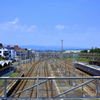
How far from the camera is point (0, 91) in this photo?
628 centimetres

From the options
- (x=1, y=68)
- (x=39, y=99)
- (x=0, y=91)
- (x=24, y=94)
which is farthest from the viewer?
(x=1, y=68)

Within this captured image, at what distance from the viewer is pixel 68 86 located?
23.1 ft

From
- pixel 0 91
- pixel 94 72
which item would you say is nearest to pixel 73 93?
pixel 0 91


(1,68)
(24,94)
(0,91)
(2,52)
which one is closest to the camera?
(0,91)

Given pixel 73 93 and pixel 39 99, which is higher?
pixel 39 99

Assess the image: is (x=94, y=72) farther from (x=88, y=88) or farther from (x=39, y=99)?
(x=39, y=99)

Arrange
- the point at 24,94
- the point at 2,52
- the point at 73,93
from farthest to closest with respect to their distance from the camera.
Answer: the point at 2,52 → the point at 24,94 → the point at 73,93

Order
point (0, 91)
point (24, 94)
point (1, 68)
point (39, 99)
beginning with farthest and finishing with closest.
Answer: point (1, 68) → point (24, 94) → point (0, 91) → point (39, 99)

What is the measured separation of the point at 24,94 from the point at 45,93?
1.38 meters

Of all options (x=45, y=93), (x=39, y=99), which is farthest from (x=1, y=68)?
(x=39, y=99)

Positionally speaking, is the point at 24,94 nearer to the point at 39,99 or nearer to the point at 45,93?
the point at 45,93

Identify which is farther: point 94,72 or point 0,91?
point 94,72

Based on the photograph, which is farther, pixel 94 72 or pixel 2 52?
pixel 2 52

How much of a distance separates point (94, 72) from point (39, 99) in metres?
10.3
